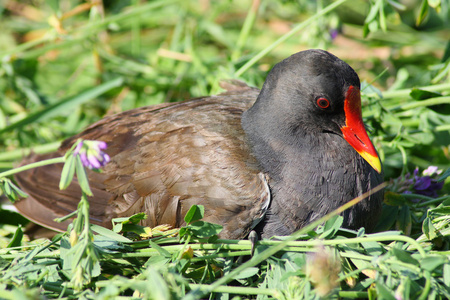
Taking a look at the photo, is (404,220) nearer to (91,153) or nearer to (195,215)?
(195,215)

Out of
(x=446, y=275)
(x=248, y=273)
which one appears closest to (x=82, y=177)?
(x=248, y=273)

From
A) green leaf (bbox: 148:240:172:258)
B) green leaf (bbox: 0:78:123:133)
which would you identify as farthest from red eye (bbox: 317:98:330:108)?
green leaf (bbox: 0:78:123:133)

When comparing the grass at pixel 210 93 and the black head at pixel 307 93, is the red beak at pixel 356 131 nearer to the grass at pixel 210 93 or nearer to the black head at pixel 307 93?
the black head at pixel 307 93

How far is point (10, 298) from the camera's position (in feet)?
5.27

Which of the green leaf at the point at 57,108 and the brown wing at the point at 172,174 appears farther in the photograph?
the green leaf at the point at 57,108

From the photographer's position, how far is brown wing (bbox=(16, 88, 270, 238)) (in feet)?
7.68

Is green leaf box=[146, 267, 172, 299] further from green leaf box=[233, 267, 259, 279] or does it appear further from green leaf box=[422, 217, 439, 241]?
green leaf box=[422, 217, 439, 241]

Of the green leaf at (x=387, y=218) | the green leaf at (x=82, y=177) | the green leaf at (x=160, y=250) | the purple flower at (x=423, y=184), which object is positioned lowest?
the green leaf at (x=387, y=218)

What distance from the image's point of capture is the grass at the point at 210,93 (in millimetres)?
1802

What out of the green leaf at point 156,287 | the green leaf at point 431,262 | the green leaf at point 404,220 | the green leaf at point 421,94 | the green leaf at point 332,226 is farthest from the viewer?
the green leaf at point 421,94

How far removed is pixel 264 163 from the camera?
8.04 ft

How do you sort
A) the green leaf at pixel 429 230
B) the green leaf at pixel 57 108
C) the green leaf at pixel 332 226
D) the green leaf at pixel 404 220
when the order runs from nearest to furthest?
the green leaf at pixel 332 226
the green leaf at pixel 429 230
the green leaf at pixel 404 220
the green leaf at pixel 57 108

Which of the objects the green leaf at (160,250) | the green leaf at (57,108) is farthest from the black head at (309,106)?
the green leaf at (57,108)

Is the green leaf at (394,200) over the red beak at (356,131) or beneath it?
beneath
